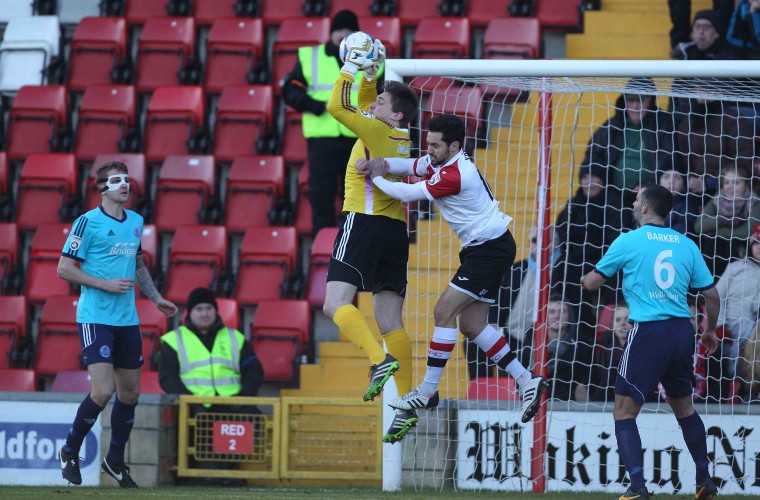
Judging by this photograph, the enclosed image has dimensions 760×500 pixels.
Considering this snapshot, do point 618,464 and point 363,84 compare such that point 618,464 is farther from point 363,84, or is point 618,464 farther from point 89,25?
point 89,25

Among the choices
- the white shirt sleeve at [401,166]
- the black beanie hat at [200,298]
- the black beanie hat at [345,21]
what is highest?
the black beanie hat at [345,21]

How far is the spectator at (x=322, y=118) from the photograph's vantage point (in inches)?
428

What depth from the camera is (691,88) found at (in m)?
9.41

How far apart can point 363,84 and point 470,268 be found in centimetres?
135

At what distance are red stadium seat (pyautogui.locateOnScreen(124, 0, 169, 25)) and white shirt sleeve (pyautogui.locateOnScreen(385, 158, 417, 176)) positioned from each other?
7.34 meters

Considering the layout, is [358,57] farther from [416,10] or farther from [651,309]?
[416,10]

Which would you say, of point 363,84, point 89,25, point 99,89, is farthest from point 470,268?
point 89,25

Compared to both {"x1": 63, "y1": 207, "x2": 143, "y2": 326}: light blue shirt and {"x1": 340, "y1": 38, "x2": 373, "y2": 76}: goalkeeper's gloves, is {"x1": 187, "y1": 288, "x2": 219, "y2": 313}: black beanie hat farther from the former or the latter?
{"x1": 340, "y1": 38, "x2": 373, "y2": 76}: goalkeeper's gloves

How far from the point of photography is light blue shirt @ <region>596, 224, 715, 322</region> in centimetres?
733

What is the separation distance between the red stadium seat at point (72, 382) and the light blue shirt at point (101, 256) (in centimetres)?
244

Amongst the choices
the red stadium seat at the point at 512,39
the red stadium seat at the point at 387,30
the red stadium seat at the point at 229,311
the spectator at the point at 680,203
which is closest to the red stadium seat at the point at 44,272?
the red stadium seat at the point at 229,311

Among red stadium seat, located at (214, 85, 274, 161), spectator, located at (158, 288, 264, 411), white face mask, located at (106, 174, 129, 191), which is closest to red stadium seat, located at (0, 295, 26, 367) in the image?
spectator, located at (158, 288, 264, 411)

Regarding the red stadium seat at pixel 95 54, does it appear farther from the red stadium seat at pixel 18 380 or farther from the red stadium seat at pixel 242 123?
the red stadium seat at pixel 18 380

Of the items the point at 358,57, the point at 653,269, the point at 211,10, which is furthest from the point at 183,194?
the point at 653,269
